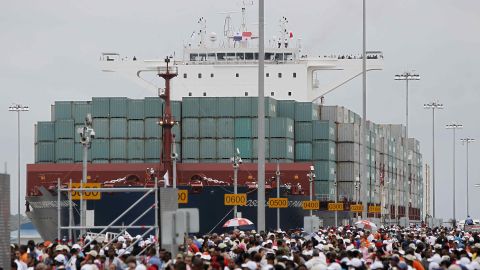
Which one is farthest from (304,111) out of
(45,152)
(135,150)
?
(45,152)

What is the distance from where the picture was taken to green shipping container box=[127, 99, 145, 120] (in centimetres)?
8256

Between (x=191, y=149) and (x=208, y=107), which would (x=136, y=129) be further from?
(x=208, y=107)

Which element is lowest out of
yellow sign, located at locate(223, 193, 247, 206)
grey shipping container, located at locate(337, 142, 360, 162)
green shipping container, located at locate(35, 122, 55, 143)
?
yellow sign, located at locate(223, 193, 247, 206)

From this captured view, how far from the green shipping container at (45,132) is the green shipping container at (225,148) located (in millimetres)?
10027

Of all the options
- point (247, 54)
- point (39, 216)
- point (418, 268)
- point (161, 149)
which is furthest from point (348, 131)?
point (418, 268)

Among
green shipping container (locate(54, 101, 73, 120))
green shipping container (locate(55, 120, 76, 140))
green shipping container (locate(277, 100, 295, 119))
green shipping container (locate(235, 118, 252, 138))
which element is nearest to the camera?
green shipping container (locate(55, 120, 76, 140))

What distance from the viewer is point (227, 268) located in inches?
938

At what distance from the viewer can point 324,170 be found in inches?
3489

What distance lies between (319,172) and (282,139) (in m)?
6.27

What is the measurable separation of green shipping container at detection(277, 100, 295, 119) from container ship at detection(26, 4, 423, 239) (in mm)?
61

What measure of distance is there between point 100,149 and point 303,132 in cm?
1301

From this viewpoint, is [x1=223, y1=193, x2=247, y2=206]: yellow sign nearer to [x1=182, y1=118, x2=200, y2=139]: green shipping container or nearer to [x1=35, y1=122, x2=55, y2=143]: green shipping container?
[x1=182, y1=118, x2=200, y2=139]: green shipping container

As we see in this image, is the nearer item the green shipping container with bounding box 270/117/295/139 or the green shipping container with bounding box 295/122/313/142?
the green shipping container with bounding box 270/117/295/139

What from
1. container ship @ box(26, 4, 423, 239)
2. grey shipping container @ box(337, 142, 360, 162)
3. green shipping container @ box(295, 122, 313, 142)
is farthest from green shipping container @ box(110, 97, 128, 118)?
grey shipping container @ box(337, 142, 360, 162)
